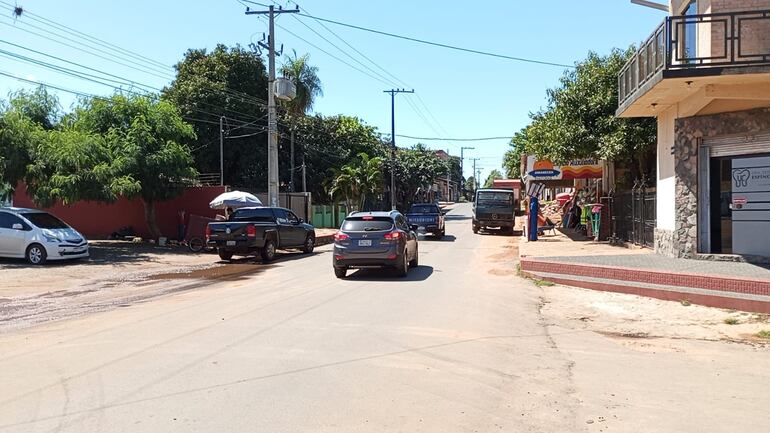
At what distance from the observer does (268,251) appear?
20078 mm

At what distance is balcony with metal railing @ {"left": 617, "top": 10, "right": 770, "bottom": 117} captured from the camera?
11914 mm

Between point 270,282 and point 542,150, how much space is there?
19683 mm

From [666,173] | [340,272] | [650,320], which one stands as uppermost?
[666,173]

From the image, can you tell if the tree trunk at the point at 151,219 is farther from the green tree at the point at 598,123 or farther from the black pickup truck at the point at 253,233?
the green tree at the point at 598,123

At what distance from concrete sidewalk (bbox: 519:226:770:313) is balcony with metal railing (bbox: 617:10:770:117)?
12.8 feet

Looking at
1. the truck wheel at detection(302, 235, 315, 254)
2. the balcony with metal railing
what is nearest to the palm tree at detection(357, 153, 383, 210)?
the truck wheel at detection(302, 235, 315, 254)

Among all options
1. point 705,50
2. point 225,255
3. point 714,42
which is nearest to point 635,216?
point 705,50

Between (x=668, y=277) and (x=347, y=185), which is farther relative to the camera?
(x=347, y=185)

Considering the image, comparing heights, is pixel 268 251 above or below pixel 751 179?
below

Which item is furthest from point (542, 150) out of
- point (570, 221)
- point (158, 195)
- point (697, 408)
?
point (697, 408)

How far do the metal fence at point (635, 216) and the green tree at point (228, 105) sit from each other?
28.1 meters

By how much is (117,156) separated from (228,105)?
2155cm

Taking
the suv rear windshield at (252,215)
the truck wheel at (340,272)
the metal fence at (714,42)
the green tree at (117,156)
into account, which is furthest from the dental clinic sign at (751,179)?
the green tree at (117,156)

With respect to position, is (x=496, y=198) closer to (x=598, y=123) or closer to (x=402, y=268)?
(x=598, y=123)
